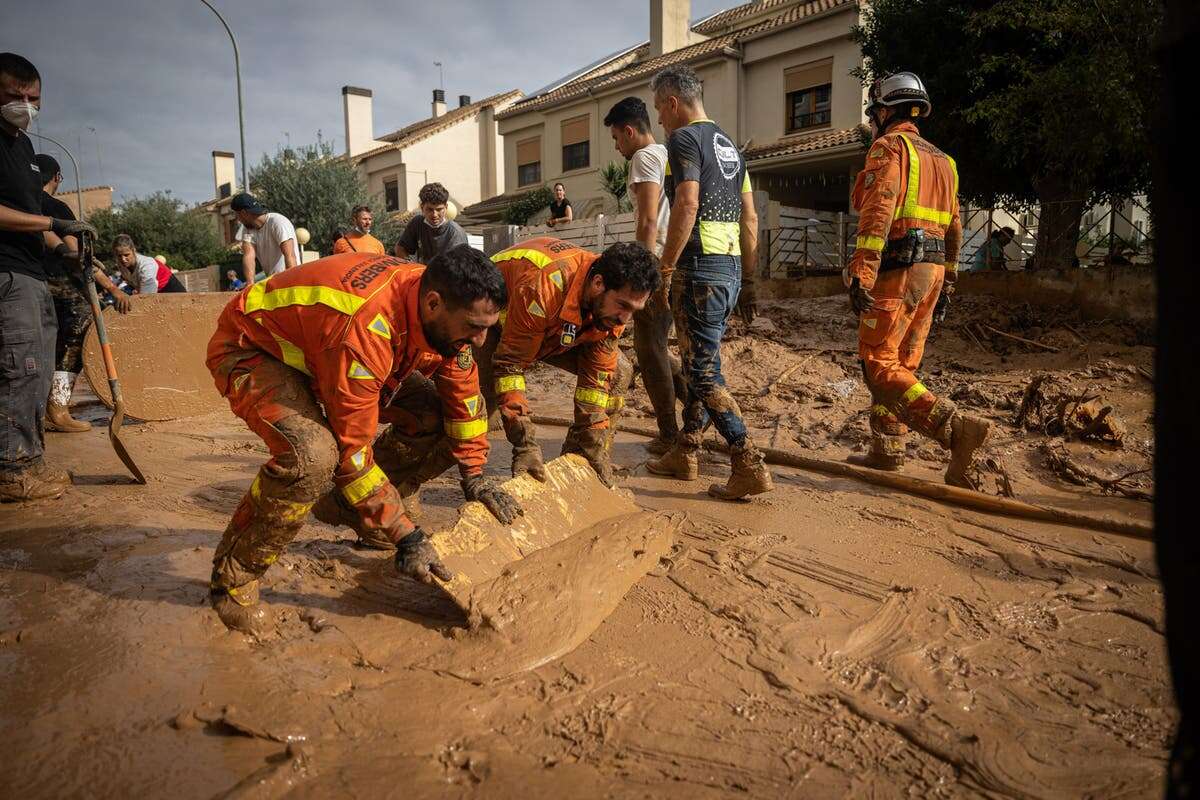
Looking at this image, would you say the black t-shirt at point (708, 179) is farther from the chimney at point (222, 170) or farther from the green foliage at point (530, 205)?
the chimney at point (222, 170)

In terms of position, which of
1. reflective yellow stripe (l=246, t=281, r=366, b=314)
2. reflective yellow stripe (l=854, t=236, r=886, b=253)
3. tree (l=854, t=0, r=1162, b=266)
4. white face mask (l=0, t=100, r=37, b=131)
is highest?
tree (l=854, t=0, r=1162, b=266)

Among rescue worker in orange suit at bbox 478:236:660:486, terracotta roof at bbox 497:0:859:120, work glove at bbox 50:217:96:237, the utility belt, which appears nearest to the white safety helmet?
the utility belt

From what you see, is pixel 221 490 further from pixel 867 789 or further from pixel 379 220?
pixel 379 220

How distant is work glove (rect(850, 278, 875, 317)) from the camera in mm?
3766

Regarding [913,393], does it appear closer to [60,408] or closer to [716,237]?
[716,237]

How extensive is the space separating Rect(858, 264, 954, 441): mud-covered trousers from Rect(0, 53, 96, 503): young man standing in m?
4.26

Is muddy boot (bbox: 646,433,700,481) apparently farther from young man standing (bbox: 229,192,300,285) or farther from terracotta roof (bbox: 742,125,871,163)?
terracotta roof (bbox: 742,125,871,163)

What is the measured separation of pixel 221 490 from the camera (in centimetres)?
404

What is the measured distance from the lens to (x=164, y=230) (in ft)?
95.2

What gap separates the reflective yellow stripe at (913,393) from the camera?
371cm

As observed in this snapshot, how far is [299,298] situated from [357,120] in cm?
3236

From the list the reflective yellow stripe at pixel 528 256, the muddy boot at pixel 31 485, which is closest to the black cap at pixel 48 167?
the muddy boot at pixel 31 485

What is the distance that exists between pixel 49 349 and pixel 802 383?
5361 millimetres

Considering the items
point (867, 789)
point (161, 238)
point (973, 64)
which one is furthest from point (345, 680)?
point (161, 238)
